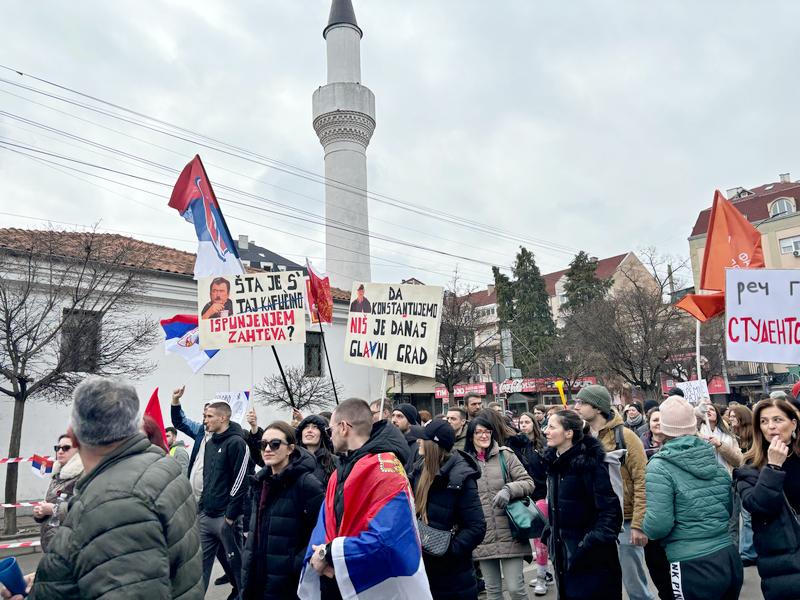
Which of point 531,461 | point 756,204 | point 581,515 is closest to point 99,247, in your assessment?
point 531,461

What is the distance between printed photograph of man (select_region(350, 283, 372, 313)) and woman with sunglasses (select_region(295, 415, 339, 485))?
1400 millimetres

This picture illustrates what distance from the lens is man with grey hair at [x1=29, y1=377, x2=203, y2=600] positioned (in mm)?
2139

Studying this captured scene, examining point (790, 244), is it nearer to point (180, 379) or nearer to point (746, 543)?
point (180, 379)

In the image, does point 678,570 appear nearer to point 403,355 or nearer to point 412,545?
point 412,545

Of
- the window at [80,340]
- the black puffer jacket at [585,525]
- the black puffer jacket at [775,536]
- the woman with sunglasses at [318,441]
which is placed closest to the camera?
the black puffer jacket at [775,536]

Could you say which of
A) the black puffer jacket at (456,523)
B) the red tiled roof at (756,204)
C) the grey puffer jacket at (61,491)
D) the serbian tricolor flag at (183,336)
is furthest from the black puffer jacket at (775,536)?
the red tiled roof at (756,204)

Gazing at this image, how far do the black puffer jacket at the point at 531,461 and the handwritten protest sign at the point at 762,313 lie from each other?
236cm

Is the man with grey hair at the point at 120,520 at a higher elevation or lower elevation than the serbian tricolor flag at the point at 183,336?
lower

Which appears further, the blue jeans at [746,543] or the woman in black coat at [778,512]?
the blue jeans at [746,543]

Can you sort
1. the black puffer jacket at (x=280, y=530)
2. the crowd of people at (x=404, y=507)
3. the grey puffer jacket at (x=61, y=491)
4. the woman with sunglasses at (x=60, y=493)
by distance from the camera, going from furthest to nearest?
the black puffer jacket at (x=280, y=530), the grey puffer jacket at (x=61, y=491), the woman with sunglasses at (x=60, y=493), the crowd of people at (x=404, y=507)

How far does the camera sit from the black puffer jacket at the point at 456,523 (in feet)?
13.3

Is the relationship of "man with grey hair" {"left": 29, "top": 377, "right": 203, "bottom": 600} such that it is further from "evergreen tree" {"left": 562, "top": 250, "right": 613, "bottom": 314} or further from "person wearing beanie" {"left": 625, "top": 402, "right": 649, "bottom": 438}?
"evergreen tree" {"left": 562, "top": 250, "right": 613, "bottom": 314}

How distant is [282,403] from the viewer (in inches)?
907

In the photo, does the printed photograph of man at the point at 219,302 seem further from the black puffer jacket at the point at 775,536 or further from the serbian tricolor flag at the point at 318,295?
the black puffer jacket at the point at 775,536
